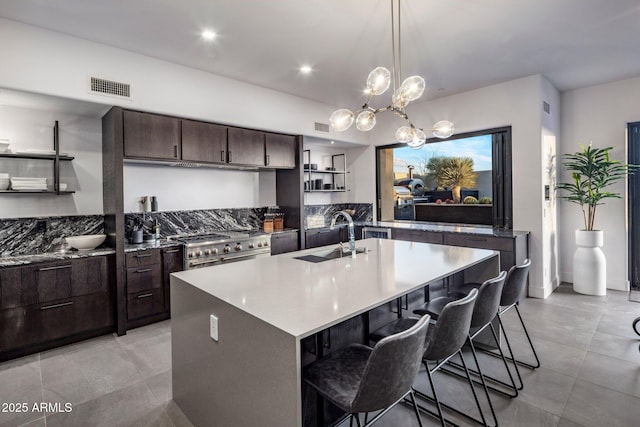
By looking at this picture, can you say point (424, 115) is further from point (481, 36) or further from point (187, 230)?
Result: point (187, 230)

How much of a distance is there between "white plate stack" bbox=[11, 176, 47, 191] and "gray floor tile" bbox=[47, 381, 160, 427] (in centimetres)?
218

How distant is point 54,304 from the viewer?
10.1 feet

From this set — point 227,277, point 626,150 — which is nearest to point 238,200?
point 227,277

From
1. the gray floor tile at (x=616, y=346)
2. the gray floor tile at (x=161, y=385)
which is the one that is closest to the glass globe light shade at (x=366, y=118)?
the gray floor tile at (x=161, y=385)

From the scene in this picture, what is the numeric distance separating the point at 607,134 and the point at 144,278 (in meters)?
6.32

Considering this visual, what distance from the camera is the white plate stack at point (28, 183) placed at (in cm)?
313

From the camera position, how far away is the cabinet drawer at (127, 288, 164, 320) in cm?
347

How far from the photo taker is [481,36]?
3.18m

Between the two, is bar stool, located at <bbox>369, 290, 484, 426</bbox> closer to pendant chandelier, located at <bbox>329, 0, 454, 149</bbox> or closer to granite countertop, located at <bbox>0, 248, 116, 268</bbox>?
pendant chandelier, located at <bbox>329, 0, 454, 149</bbox>

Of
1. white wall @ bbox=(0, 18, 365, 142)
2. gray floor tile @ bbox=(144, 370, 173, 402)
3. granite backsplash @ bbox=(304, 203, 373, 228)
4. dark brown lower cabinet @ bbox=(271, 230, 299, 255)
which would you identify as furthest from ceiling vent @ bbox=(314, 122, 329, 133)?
gray floor tile @ bbox=(144, 370, 173, 402)

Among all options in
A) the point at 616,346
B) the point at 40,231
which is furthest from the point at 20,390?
the point at 616,346

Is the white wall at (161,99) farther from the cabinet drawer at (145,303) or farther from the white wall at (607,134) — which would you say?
the white wall at (607,134)

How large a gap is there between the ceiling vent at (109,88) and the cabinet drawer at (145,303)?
2.07 m

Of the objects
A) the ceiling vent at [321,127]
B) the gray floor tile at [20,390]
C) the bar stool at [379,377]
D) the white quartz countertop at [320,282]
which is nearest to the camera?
the bar stool at [379,377]
